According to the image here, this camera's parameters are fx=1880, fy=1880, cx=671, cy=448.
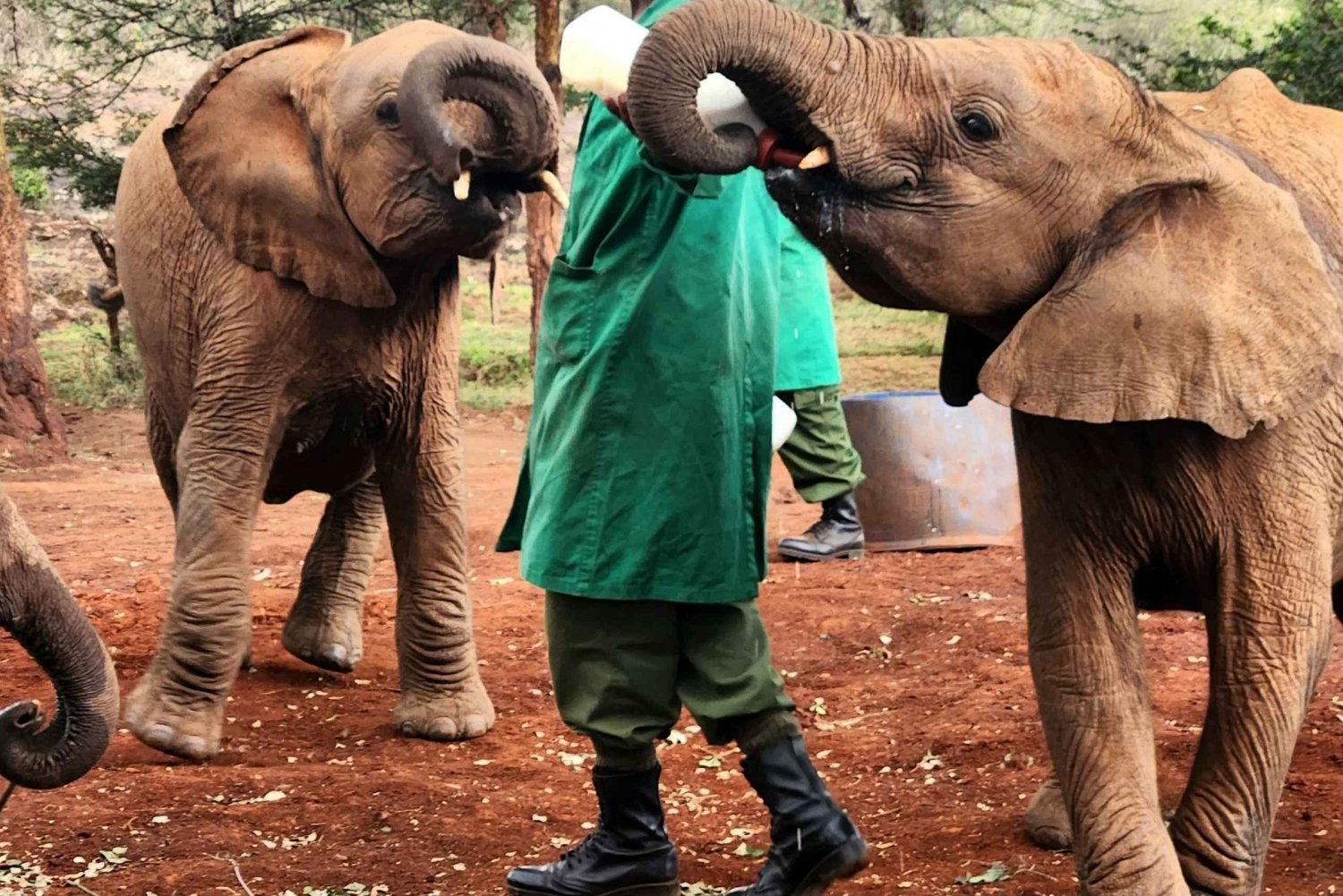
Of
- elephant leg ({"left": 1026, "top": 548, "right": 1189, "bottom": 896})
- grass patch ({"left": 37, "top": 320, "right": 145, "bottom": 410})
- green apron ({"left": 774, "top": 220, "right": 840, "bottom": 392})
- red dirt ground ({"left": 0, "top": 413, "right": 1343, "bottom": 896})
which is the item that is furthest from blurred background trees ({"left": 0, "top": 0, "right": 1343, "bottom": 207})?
elephant leg ({"left": 1026, "top": 548, "right": 1189, "bottom": 896})

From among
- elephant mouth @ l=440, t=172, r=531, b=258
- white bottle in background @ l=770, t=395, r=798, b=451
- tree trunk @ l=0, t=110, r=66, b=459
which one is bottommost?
tree trunk @ l=0, t=110, r=66, b=459

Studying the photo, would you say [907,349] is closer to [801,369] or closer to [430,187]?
[801,369]

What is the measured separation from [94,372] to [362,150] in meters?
12.0

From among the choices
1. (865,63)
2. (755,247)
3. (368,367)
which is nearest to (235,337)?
(368,367)

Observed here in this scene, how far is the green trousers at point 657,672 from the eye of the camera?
4168 mm

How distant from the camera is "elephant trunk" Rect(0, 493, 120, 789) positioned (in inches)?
149

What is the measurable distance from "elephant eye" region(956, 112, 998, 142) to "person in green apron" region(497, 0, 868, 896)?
2.44ft

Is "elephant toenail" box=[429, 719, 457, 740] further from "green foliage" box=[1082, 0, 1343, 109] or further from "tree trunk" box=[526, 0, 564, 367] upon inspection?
"tree trunk" box=[526, 0, 564, 367]

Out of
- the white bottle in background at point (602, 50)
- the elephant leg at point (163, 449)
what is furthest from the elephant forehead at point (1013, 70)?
Answer: the elephant leg at point (163, 449)

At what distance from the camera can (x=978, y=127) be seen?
11.3 feet

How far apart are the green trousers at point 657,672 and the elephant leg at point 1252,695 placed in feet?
3.02

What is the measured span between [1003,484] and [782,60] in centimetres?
636

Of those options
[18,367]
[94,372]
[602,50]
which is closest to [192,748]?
[602,50]

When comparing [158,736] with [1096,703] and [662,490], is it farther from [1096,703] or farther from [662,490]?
[1096,703]
